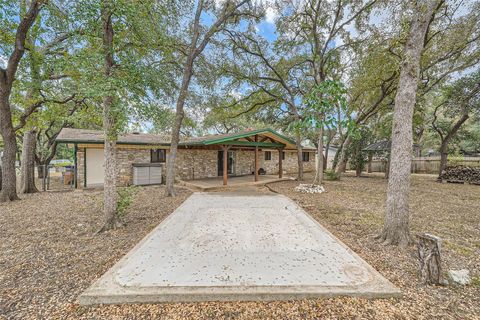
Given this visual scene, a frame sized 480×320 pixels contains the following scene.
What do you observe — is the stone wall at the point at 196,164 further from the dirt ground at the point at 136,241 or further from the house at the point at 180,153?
the dirt ground at the point at 136,241

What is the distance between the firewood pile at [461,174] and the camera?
1134 cm

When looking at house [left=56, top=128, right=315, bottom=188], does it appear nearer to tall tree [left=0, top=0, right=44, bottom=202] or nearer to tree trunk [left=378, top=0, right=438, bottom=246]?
tall tree [left=0, top=0, right=44, bottom=202]

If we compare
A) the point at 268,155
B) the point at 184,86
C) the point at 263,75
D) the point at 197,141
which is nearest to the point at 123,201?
the point at 184,86

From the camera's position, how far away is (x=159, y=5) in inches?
207

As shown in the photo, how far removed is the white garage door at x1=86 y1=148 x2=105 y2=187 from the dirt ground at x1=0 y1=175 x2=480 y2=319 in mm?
3332

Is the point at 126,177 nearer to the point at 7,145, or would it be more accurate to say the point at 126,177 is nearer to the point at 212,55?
the point at 7,145

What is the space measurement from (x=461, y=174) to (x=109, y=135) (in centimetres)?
1824

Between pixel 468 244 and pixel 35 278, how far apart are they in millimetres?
7190

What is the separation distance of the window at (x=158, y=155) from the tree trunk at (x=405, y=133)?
1053 centimetres

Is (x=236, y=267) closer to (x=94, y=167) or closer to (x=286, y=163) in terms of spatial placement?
(x=94, y=167)

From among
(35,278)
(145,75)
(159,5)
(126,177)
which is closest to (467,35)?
(159,5)

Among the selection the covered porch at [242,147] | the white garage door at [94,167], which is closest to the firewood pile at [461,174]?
the covered porch at [242,147]

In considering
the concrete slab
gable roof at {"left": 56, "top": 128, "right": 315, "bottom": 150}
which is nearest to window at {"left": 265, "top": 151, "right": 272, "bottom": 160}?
gable roof at {"left": 56, "top": 128, "right": 315, "bottom": 150}

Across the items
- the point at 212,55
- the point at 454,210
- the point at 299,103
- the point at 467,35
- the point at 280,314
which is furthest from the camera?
the point at 299,103
